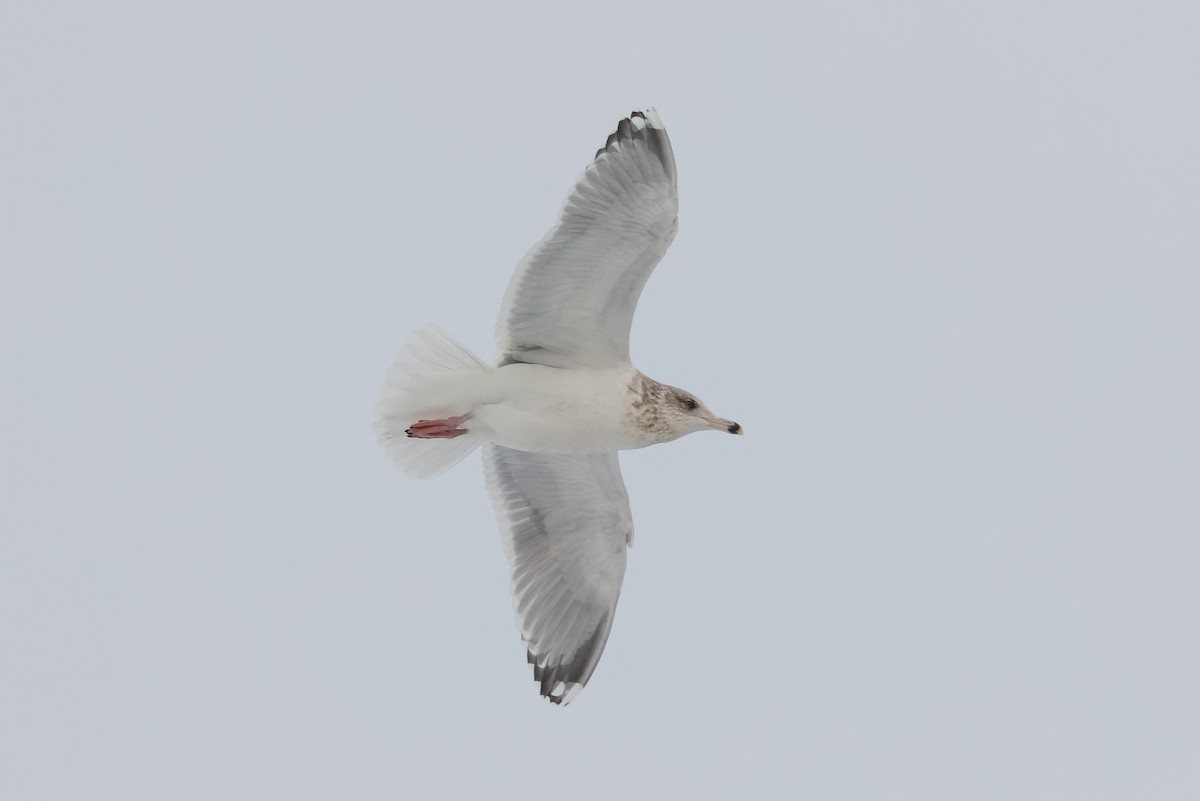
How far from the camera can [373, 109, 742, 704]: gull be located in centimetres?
734

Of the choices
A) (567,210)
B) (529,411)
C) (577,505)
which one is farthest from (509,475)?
(567,210)

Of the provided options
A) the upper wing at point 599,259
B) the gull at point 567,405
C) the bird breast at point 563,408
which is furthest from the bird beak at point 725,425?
the upper wing at point 599,259

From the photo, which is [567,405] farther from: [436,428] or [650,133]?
[650,133]

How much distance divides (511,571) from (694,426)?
148cm

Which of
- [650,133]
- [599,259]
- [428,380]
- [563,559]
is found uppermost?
[650,133]

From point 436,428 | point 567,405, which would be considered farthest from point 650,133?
point 436,428

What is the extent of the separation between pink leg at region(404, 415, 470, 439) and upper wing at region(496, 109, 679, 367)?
0.38 metres

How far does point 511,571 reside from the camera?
346 inches

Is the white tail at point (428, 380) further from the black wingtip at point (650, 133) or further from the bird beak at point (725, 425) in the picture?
the black wingtip at point (650, 133)

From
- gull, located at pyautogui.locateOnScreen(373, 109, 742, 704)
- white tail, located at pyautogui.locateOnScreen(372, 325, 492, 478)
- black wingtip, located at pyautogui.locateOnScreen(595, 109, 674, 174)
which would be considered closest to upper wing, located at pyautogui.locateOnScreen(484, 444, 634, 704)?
gull, located at pyautogui.locateOnScreen(373, 109, 742, 704)

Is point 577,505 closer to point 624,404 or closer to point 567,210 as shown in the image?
point 624,404

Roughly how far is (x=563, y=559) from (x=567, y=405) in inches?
52.5

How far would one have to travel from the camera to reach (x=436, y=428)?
7.96 meters

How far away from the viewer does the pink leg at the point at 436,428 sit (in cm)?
793
